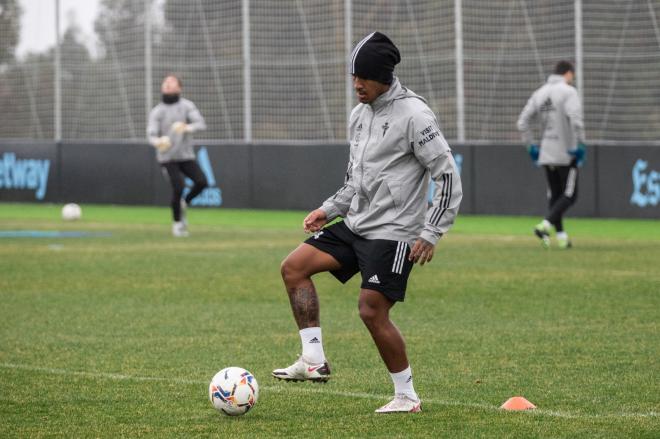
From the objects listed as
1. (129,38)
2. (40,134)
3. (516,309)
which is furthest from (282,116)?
(516,309)

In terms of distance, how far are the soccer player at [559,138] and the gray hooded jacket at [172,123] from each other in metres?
5.47

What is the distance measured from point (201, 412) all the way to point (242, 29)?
75.7 ft

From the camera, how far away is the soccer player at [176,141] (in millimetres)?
21578

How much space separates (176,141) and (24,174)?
11.7 meters

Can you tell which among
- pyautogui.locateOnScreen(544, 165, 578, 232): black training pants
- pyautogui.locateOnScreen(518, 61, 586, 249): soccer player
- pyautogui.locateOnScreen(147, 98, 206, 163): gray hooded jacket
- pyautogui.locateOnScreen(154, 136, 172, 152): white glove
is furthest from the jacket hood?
pyautogui.locateOnScreen(154, 136, 172, 152): white glove

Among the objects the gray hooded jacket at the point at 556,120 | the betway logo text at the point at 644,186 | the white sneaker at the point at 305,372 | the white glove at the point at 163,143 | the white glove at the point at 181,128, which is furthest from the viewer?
the betway logo text at the point at 644,186

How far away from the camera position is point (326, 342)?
1037 centimetres

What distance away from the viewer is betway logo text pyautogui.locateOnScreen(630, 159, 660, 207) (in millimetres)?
23781

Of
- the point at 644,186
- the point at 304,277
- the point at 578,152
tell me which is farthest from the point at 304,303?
the point at 644,186

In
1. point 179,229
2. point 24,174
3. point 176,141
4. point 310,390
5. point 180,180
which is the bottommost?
point 24,174

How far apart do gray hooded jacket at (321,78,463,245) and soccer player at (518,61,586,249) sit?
10915 mm

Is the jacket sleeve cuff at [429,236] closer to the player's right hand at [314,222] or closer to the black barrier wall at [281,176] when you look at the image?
the player's right hand at [314,222]

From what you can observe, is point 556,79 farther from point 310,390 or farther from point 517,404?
point 517,404

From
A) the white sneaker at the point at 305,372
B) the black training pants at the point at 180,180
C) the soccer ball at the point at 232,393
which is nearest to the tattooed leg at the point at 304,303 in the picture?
the white sneaker at the point at 305,372
